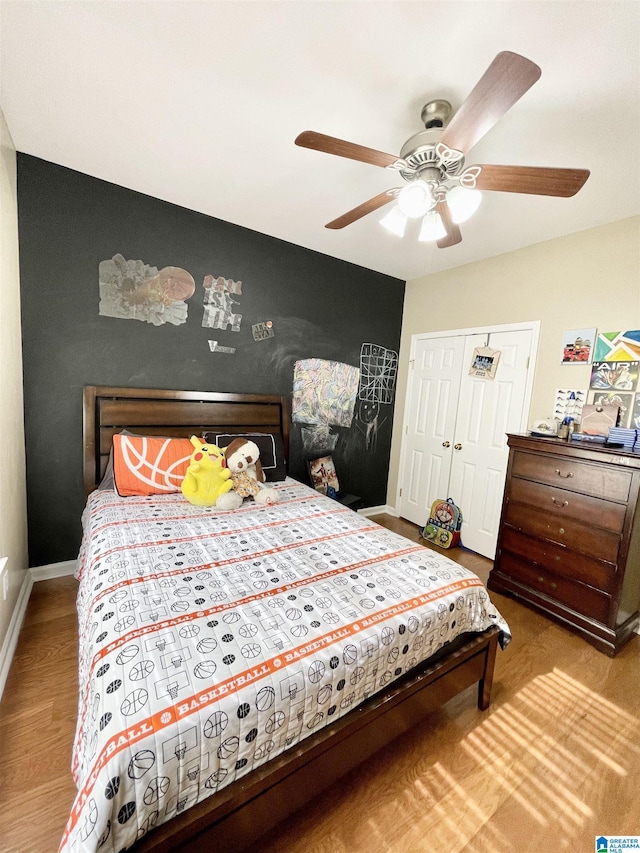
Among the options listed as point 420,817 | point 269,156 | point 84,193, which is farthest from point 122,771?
point 84,193

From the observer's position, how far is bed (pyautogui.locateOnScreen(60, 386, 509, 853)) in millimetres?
796

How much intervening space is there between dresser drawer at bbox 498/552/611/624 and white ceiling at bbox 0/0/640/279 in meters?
2.28

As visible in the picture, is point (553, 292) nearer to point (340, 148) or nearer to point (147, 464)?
point (340, 148)

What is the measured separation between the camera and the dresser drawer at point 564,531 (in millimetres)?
2002

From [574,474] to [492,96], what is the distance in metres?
1.97

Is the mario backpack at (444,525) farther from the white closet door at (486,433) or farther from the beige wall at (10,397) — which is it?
the beige wall at (10,397)

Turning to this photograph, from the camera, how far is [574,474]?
2141 millimetres

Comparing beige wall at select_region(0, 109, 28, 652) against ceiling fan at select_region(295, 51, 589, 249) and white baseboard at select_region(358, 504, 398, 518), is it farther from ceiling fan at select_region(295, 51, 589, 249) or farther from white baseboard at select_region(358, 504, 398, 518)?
white baseboard at select_region(358, 504, 398, 518)

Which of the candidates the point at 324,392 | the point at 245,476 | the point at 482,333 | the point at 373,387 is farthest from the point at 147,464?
the point at 482,333

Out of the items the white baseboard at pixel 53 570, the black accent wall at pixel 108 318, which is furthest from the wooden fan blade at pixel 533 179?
the white baseboard at pixel 53 570

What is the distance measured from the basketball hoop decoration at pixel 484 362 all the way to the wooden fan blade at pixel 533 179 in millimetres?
Result: 1677

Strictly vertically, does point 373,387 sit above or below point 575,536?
above

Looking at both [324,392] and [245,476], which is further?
[324,392]

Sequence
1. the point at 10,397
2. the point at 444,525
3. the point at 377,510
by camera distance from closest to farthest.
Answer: the point at 10,397, the point at 444,525, the point at 377,510
